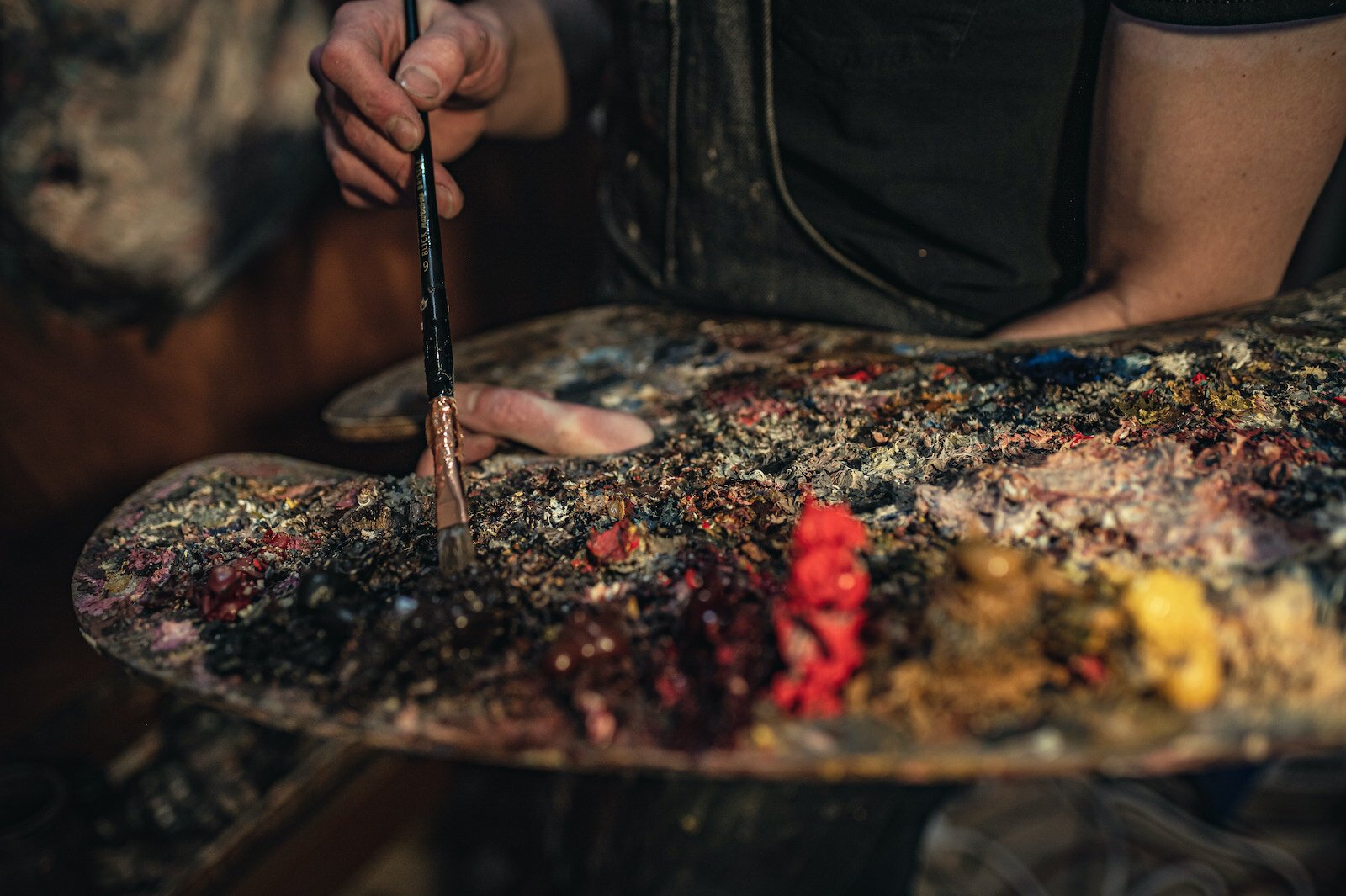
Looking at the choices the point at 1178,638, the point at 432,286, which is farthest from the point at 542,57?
the point at 1178,638

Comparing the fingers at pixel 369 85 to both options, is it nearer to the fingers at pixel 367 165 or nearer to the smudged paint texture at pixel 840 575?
the fingers at pixel 367 165

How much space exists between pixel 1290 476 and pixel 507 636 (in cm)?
55

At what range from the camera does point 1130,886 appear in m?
1.24

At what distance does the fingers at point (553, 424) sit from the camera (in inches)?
28.4

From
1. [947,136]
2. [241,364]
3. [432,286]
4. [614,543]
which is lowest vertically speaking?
[241,364]

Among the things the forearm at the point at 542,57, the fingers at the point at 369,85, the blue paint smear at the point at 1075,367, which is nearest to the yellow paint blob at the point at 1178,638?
the blue paint smear at the point at 1075,367

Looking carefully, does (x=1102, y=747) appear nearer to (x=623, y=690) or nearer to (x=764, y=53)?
(x=623, y=690)

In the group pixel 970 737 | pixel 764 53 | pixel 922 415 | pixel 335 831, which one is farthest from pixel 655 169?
pixel 335 831

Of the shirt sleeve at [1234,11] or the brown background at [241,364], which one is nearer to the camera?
the shirt sleeve at [1234,11]

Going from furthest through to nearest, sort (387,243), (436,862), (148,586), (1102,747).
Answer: (387,243) < (436,862) < (148,586) < (1102,747)

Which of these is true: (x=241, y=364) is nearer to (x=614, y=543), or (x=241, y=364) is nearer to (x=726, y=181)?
(x=726, y=181)

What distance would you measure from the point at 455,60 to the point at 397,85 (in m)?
0.10

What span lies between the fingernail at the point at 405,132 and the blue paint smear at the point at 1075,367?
681 mm

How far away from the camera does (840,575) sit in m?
0.43
